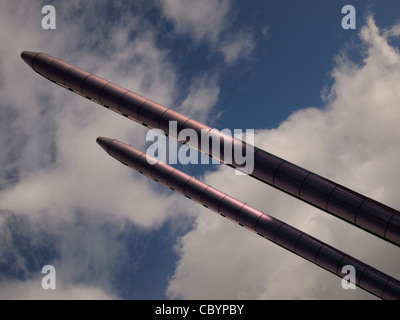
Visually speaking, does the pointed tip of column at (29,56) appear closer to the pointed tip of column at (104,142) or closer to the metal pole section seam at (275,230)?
the pointed tip of column at (104,142)

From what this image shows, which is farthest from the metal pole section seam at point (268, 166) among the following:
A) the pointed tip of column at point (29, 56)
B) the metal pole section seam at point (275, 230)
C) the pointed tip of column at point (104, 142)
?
the pointed tip of column at point (104, 142)

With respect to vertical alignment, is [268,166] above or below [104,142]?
below

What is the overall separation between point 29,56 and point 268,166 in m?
25.7

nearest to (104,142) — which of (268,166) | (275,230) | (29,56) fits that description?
(29,56)

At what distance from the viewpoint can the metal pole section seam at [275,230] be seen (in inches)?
1455

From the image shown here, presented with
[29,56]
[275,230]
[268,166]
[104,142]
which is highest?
[29,56]

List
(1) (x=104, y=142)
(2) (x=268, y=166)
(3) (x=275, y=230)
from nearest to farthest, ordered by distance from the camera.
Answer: (2) (x=268, y=166) < (3) (x=275, y=230) < (1) (x=104, y=142)

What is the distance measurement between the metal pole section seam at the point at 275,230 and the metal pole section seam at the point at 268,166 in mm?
13408

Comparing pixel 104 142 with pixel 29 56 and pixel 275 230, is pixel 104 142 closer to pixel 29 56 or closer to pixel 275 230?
pixel 29 56

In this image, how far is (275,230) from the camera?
38500mm
